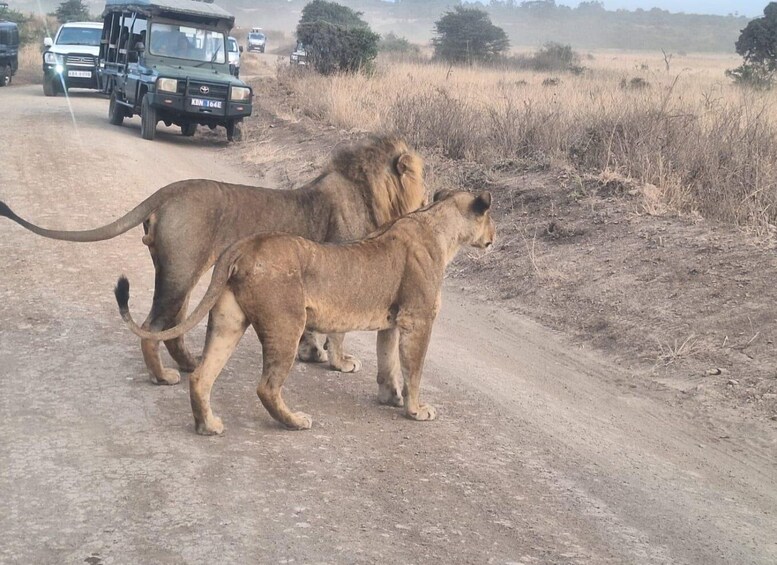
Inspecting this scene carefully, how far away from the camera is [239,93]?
1886cm

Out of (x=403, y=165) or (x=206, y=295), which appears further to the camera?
(x=403, y=165)

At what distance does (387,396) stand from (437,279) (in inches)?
33.3

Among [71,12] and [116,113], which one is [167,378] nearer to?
[116,113]

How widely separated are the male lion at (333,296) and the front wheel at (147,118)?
13839 millimetres

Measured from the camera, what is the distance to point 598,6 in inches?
6275

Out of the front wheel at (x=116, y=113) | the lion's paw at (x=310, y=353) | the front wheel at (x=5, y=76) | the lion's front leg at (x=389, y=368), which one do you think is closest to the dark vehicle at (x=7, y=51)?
the front wheel at (x=5, y=76)

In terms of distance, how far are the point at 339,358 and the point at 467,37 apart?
50.5m

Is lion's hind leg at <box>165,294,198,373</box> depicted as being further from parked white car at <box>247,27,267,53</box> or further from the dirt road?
parked white car at <box>247,27,267,53</box>

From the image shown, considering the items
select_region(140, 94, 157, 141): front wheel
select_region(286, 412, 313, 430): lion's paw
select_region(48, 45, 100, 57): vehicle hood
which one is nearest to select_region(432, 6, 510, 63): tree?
select_region(48, 45, 100, 57): vehicle hood

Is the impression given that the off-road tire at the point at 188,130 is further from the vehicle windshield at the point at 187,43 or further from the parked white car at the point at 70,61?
the parked white car at the point at 70,61

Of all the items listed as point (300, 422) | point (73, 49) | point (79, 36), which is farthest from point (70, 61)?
point (300, 422)

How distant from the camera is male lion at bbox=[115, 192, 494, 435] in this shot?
4973 mm

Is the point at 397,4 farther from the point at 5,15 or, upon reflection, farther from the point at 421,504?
the point at 421,504

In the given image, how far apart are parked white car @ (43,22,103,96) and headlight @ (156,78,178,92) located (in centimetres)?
999
